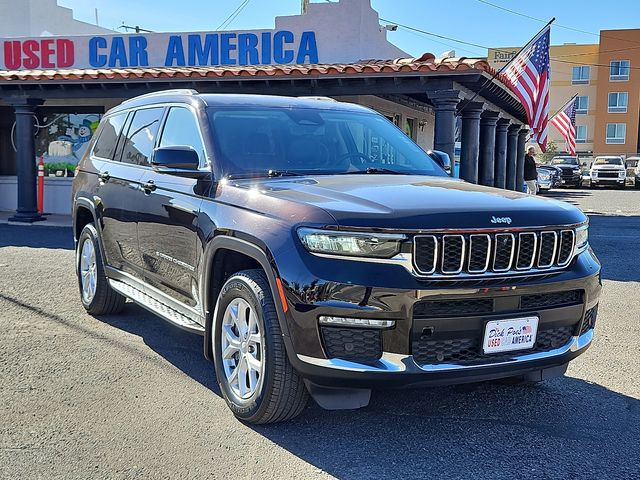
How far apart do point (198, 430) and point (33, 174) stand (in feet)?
39.6

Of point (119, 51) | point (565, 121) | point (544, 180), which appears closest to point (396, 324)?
point (119, 51)

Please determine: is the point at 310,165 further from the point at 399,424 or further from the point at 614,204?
the point at 614,204

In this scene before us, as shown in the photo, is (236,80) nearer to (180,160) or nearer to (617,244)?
(617,244)

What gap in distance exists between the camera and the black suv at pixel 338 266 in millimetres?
3246

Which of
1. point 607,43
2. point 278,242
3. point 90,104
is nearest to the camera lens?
point 278,242

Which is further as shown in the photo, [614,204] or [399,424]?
[614,204]

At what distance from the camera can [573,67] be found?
189 ft

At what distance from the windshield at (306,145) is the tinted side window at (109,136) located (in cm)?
174

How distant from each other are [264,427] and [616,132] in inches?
2322

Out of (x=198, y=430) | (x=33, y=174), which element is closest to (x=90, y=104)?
(x=33, y=174)

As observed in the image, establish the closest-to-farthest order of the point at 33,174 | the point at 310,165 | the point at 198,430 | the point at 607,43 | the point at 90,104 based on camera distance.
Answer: the point at 198,430 < the point at 310,165 < the point at 33,174 < the point at 90,104 < the point at 607,43

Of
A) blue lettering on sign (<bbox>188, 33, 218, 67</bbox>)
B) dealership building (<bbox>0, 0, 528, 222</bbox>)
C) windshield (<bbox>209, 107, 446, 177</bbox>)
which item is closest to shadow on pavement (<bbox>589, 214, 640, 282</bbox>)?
dealership building (<bbox>0, 0, 528, 222</bbox>)

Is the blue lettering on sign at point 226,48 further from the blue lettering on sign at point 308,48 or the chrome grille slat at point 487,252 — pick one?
the chrome grille slat at point 487,252

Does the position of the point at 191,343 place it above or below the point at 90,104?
below
